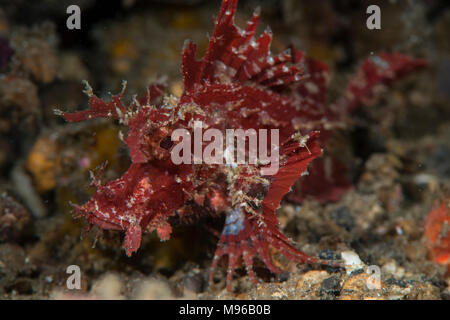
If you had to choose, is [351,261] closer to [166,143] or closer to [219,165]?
[219,165]

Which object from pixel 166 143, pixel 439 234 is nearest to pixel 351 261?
pixel 439 234

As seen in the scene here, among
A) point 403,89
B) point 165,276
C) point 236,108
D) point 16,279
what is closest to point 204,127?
point 236,108

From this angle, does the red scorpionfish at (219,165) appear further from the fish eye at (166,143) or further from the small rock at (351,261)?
the small rock at (351,261)

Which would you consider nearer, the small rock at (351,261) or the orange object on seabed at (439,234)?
Result: the small rock at (351,261)

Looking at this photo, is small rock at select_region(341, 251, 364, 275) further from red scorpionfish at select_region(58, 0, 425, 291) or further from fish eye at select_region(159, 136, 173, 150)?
fish eye at select_region(159, 136, 173, 150)

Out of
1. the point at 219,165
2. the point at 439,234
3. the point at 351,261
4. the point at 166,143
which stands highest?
the point at 166,143

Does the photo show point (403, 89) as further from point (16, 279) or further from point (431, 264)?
point (16, 279)

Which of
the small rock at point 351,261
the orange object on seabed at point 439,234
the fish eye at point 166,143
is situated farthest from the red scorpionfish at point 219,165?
the orange object on seabed at point 439,234
